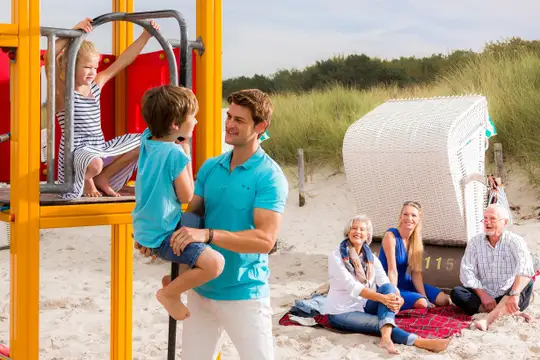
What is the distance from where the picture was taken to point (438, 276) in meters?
6.91

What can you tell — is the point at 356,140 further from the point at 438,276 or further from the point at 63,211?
the point at 63,211

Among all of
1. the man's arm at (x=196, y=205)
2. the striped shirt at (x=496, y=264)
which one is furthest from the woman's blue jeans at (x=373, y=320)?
the man's arm at (x=196, y=205)

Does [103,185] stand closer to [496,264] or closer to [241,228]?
[241,228]

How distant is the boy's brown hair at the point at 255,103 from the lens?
118 inches

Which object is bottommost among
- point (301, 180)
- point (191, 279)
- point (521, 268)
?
point (521, 268)

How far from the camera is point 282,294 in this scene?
23.5 feet

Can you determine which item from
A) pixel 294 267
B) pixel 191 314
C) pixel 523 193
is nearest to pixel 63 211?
pixel 191 314

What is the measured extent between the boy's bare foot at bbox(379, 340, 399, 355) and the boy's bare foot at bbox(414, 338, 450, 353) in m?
0.18

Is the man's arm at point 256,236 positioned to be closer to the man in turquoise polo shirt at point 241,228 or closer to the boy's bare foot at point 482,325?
the man in turquoise polo shirt at point 241,228

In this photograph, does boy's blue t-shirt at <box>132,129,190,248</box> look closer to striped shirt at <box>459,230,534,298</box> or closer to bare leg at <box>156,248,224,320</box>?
bare leg at <box>156,248,224,320</box>

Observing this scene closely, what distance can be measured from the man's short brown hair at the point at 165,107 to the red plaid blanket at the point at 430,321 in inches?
121

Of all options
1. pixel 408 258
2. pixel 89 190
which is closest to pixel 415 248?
pixel 408 258

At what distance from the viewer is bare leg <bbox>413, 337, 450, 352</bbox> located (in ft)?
17.4

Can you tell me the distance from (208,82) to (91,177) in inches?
29.2
